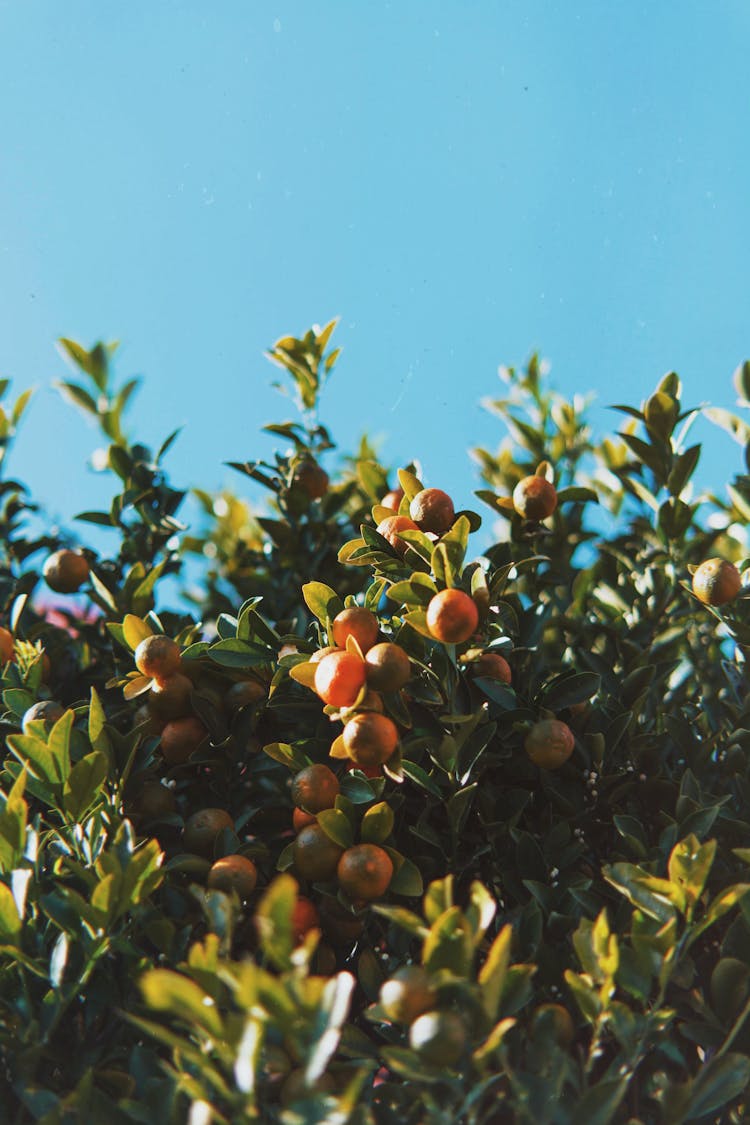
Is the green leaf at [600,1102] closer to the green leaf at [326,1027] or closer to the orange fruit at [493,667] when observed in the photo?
the green leaf at [326,1027]

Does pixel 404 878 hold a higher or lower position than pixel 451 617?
lower

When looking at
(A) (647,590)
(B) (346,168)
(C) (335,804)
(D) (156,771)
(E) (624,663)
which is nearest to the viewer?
(C) (335,804)

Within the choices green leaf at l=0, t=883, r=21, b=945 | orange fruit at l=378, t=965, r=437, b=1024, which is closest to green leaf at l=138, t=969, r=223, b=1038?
orange fruit at l=378, t=965, r=437, b=1024

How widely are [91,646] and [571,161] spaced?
4.02 feet

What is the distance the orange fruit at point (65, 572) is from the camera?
1705 mm

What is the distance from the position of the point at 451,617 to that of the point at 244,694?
13.7 inches

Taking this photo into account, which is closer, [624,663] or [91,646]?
[624,663]

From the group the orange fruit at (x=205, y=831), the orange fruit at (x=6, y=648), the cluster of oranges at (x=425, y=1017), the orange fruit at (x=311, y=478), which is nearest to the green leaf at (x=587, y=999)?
the cluster of oranges at (x=425, y=1017)

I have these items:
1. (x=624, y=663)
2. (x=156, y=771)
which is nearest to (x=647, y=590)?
(x=624, y=663)

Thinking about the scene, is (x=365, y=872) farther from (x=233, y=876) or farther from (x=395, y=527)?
(x=395, y=527)

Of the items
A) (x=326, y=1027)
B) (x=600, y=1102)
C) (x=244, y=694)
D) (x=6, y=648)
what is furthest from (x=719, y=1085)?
(x=6, y=648)

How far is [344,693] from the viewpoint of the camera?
3.58 feet

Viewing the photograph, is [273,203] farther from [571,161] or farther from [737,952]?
[737,952]

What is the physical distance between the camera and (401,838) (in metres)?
1.24
